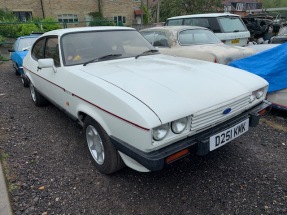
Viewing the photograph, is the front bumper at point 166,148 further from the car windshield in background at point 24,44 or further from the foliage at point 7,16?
the foliage at point 7,16

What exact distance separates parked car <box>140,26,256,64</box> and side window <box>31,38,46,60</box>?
2649 mm

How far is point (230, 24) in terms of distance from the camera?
746 centimetres

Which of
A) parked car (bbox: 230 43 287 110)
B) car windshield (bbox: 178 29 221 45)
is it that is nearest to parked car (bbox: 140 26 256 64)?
A: car windshield (bbox: 178 29 221 45)

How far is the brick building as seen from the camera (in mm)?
20844

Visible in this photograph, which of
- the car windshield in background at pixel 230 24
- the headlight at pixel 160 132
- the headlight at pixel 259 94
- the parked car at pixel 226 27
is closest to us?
the headlight at pixel 160 132

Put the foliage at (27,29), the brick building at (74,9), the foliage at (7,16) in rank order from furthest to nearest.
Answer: the brick building at (74,9) < the foliage at (7,16) < the foliage at (27,29)

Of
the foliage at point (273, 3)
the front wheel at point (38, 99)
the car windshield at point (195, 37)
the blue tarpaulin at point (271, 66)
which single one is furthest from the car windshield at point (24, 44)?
the foliage at point (273, 3)

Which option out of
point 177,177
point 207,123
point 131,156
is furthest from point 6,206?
point 207,123

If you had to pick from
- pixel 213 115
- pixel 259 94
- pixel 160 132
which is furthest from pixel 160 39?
pixel 160 132

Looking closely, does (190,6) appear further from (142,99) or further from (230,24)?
(142,99)

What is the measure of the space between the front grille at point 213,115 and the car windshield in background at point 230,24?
5447mm

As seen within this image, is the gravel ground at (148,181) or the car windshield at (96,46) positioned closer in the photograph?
the gravel ground at (148,181)

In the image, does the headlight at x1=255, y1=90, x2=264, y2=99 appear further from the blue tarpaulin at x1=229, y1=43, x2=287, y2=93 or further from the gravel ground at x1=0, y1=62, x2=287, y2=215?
the blue tarpaulin at x1=229, y1=43, x2=287, y2=93

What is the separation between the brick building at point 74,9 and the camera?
2084cm
